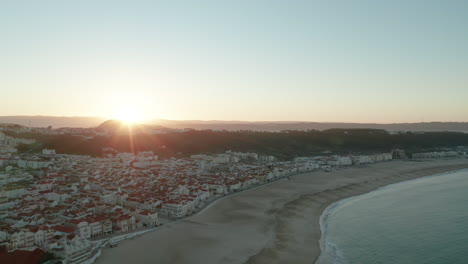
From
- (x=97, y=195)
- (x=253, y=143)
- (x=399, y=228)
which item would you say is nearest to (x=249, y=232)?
(x=399, y=228)

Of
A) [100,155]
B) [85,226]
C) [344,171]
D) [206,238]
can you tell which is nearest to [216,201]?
[206,238]

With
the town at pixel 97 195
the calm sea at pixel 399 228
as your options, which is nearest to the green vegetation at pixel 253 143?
the town at pixel 97 195

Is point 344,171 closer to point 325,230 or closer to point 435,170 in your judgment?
point 435,170

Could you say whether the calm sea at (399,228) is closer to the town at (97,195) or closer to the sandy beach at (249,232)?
the sandy beach at (249,232)

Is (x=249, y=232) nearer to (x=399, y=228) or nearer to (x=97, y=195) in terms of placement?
(x=399, y=228)

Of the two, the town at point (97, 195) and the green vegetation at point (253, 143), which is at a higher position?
the green vegetation at point (253, 143)

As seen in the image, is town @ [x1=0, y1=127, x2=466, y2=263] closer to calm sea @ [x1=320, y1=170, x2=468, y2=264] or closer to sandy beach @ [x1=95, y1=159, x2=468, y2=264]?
sandy beach @ [x1=95, y1=159, x2=468, y2=264]
